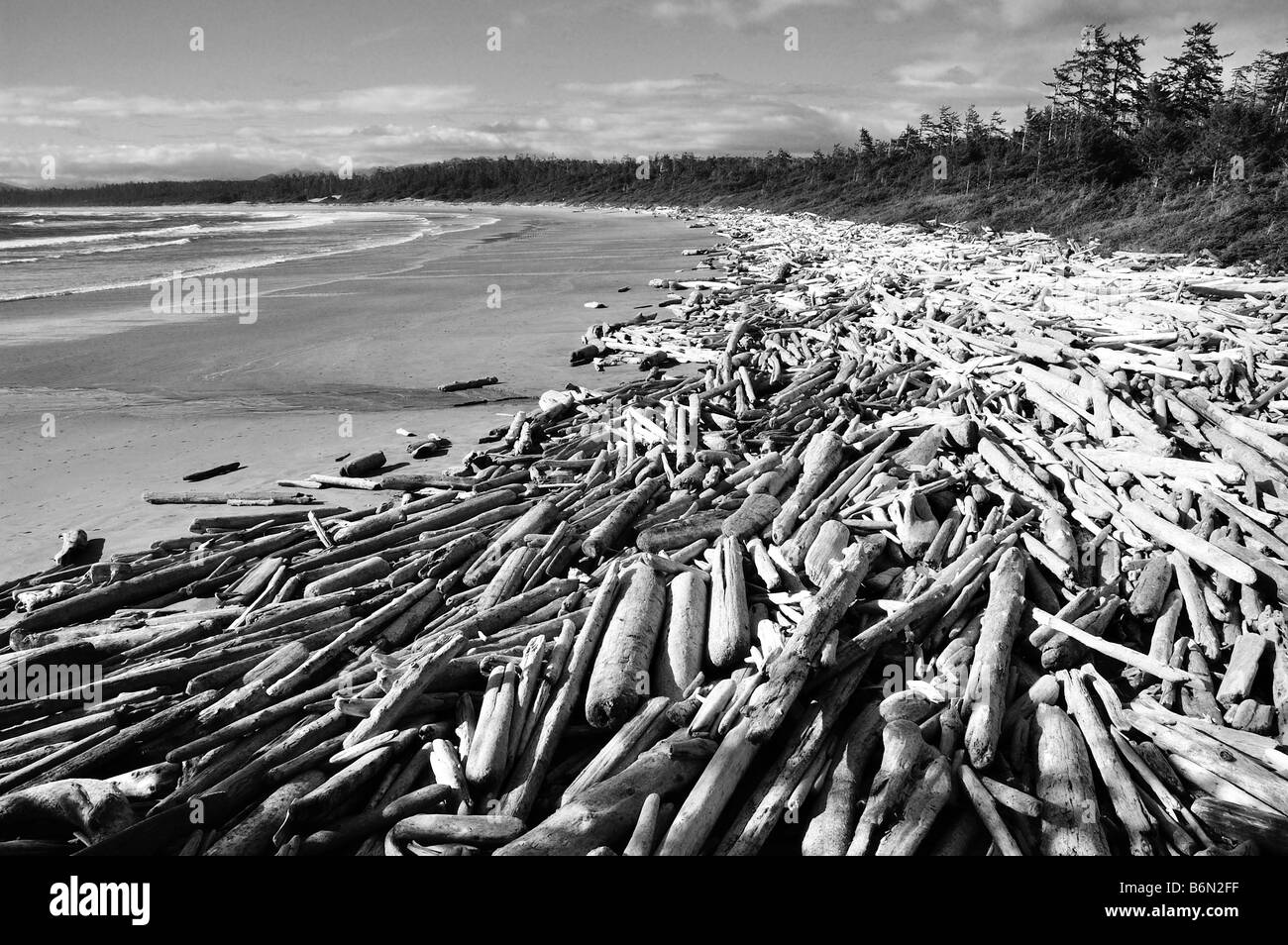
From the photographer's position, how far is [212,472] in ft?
31.3

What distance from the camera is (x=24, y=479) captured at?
9.52m

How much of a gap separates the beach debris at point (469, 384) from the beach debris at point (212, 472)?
14.2 ft

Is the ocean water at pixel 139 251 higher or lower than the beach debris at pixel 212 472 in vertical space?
higher

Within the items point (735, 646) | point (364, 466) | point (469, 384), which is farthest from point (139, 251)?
point (735, 646)

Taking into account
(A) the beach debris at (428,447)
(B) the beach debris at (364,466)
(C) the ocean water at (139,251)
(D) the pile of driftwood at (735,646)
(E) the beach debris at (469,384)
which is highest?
(C) the ocean water at (139,251)

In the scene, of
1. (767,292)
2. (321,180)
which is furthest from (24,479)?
(321,180)

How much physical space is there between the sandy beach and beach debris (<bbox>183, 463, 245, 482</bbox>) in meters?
0.14

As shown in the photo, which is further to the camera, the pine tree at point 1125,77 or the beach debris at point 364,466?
the pine tree at point 1125,77

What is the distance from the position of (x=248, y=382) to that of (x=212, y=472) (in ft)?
17.5

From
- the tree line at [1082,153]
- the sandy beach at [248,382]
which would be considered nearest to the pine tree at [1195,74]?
the tree line at [1082,153]

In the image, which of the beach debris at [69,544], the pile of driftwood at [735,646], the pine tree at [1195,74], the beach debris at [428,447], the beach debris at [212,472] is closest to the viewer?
the pile of driftwood at [735,646]

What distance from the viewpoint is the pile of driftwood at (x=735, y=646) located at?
3686 millimetres

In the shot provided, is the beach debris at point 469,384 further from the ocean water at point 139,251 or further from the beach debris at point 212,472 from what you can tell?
the ocean water at point 139,251
